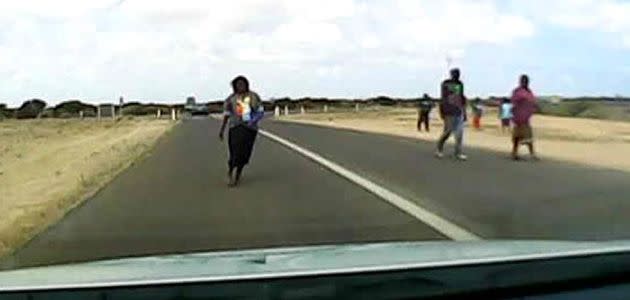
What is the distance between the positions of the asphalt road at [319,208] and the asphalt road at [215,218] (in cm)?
2

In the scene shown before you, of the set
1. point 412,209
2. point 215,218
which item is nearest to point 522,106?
point 412,209

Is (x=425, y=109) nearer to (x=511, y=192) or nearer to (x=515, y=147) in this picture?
(x=515, y=147)

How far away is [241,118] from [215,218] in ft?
17.6

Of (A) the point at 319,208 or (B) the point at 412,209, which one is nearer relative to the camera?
(B) the point at 412,209

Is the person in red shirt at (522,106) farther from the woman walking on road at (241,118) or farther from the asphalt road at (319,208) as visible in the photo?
the woman walking on road at (241,118)

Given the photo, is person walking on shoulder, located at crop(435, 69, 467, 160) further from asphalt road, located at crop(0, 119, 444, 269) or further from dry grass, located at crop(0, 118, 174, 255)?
dry grass, located at crop(0, 118, 174, 255)

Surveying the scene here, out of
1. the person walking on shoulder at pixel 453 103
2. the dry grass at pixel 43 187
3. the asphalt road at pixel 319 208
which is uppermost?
the person walking on shoulder at pixel 453 103

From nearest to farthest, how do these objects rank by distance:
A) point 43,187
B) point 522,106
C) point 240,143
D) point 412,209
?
1. point 412,209
2. point 240,143
3. point 43,187
4. point 522,106

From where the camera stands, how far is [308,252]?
5.29 metres

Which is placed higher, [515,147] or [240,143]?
[240,143]

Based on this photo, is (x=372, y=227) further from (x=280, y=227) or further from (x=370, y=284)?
(x=370, y=284)

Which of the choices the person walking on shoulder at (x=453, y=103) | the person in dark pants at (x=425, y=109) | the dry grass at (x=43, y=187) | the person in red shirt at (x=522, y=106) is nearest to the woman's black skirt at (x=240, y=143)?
the dry grass at (x=43, y=187)

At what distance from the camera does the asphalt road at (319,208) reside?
1251 cm

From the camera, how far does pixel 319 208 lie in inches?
621
